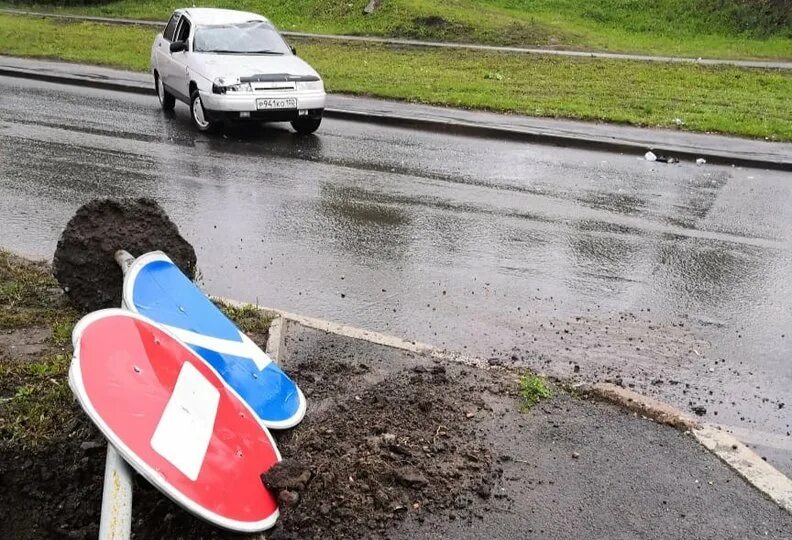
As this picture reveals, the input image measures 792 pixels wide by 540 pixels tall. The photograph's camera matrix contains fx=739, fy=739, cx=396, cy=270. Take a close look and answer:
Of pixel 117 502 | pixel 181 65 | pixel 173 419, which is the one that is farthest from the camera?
pixel 181 65

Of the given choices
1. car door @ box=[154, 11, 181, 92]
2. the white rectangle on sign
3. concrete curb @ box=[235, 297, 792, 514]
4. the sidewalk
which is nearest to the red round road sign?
the white rectangle on sign

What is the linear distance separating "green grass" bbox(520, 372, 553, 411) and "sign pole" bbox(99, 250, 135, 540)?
2198 mm

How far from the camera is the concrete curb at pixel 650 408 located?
3.59 meters

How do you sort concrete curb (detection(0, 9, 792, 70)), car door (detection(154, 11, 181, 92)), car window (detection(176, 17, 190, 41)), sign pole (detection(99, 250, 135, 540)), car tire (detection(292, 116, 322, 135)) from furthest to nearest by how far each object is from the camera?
concrete curb (detection(0, 9, 792, 70)) < car door (detection(154, 11, 181, 92)) < car window (detection(176, 17, 190, 41)) < car tire (detection(292, 116, 322, 135)) < sign pole (detection(99, 250, 135, 540))

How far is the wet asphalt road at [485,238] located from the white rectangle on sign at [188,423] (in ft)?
6.98

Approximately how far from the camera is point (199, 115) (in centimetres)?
1205

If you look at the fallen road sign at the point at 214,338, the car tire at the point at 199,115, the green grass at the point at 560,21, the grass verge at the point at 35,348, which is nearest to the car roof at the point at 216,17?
the car tire at the point at 199,115

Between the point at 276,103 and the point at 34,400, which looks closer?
the point at 34,400

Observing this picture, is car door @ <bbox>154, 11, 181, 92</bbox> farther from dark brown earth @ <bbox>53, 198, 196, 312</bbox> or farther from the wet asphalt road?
dark brown earth @ <bbox>53, 198, 196, 312</bbox>

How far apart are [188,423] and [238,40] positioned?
1083 centimetres

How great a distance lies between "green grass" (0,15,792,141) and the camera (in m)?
13.6

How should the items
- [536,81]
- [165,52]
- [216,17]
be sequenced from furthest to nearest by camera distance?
1. [536,81]
2. [165,52]
3. [216,17]

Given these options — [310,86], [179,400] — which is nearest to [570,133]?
[310,86]

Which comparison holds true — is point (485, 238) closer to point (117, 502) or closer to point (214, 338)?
point (214, 338)
